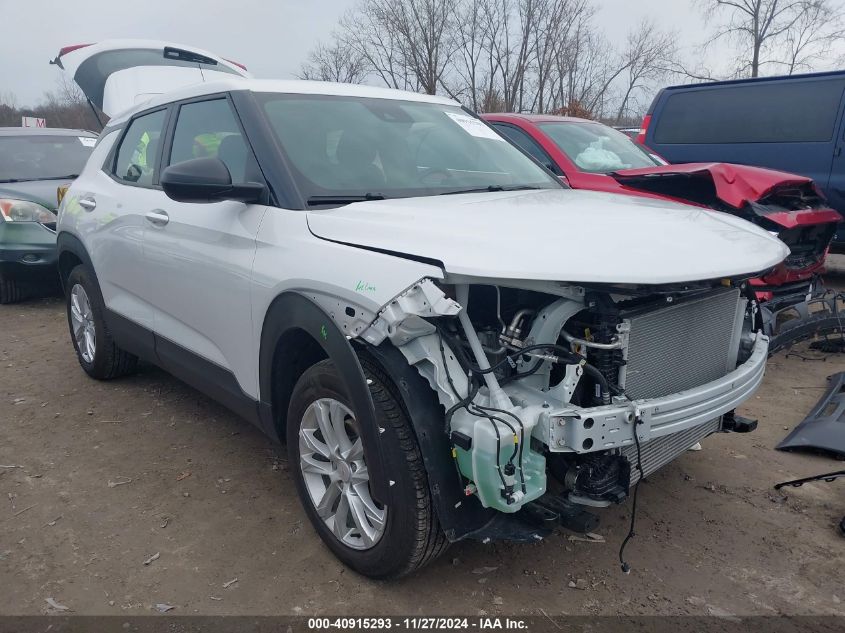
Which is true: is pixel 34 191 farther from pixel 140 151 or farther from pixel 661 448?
pixel 661 448

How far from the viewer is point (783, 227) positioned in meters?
4.79

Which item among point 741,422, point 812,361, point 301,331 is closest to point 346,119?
point 301,331

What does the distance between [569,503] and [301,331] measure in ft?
3.89

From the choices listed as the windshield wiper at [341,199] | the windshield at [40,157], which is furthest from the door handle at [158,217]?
the windshield at [40,157]

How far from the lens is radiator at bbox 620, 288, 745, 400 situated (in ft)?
7.52

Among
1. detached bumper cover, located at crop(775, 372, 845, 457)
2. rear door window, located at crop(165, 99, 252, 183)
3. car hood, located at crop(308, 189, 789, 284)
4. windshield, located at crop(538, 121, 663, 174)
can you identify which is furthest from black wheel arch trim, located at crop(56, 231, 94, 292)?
detached bumper cover, located at crop(775, 372, 845, 457)

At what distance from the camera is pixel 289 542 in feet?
9.37

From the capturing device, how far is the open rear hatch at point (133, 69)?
6879 millimetres

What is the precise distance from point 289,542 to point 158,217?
177cm

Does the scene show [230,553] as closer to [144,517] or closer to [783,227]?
[144,517]

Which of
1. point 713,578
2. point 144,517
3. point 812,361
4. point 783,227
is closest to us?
point 713,578

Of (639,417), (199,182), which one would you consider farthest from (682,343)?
(199,182)

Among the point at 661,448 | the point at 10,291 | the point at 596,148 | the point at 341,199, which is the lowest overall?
the point at 10,291

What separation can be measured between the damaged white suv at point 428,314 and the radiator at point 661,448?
0.06 feet
